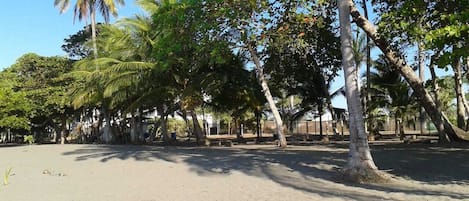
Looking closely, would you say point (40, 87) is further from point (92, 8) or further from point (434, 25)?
point (434, 25)

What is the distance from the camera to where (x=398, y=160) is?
14.3 m

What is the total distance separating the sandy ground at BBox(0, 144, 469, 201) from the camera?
32.0 feet

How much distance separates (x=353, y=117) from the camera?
11.8m

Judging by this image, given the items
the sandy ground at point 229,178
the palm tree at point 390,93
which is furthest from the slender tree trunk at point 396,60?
the palm tree at point 390,93

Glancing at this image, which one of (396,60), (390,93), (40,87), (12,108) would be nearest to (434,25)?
(396,60)

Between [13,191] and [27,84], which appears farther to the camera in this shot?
[27,84]

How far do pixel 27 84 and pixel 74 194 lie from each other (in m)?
28.8

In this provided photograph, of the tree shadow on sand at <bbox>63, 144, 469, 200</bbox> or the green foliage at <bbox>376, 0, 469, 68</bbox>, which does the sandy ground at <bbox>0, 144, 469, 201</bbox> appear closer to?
the tree shadow on sand at <bbox>63, 144, 469, 200</bbox>

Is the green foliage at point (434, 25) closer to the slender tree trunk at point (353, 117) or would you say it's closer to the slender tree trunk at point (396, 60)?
the slender tree trunk at point (396, 60)

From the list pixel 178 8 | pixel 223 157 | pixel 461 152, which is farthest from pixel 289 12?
pixel 461 152

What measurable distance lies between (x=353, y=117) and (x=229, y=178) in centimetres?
350

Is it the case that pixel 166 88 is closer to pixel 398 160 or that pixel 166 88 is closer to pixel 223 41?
pixel 223 41

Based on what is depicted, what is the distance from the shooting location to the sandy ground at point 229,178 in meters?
9.75

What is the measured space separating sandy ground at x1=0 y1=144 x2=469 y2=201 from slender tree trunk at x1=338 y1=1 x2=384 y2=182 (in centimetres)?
59
